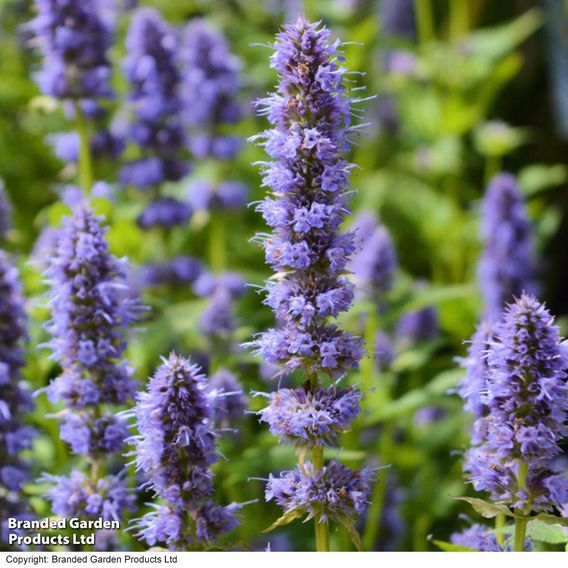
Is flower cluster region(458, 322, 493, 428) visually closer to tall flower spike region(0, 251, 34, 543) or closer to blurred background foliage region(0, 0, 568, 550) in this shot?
blurred background foliage region(0, 0, 568, 550)

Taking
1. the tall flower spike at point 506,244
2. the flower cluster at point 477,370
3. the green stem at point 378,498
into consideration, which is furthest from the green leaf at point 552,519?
the tall flower spike at point 506,244

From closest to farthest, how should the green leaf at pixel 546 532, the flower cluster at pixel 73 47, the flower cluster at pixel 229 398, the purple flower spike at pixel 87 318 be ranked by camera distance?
the green leaf at pixel 546 532 < the purple flower spike at pixel 87 318 < the flower cluster at pixel 229 398 < the flower cluster at pixel 73 47

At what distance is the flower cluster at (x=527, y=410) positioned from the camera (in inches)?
97.3

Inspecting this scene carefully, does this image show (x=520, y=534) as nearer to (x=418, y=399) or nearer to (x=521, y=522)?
(x=521, y=522)

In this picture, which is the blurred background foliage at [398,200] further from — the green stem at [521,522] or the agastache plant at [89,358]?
the green stem at [521,522]

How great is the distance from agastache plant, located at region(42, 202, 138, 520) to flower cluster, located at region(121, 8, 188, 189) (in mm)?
1721

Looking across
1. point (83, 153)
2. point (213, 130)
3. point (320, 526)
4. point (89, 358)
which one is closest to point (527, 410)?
point (320, 526)

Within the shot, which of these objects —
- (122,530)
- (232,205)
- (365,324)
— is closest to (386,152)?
(232,205)

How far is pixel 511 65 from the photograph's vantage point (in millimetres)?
6305

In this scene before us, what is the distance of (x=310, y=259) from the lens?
2.52 metres

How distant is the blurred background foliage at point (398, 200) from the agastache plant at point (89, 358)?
0.87 ft

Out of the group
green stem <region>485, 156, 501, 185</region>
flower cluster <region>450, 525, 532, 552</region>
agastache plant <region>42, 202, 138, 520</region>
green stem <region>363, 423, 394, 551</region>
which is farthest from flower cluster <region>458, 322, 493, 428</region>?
green stem <region>485, 156, 501, 185</region>

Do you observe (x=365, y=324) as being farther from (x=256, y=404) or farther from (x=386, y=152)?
(x=386, y=152)

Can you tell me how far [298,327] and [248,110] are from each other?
3718 millimetres
